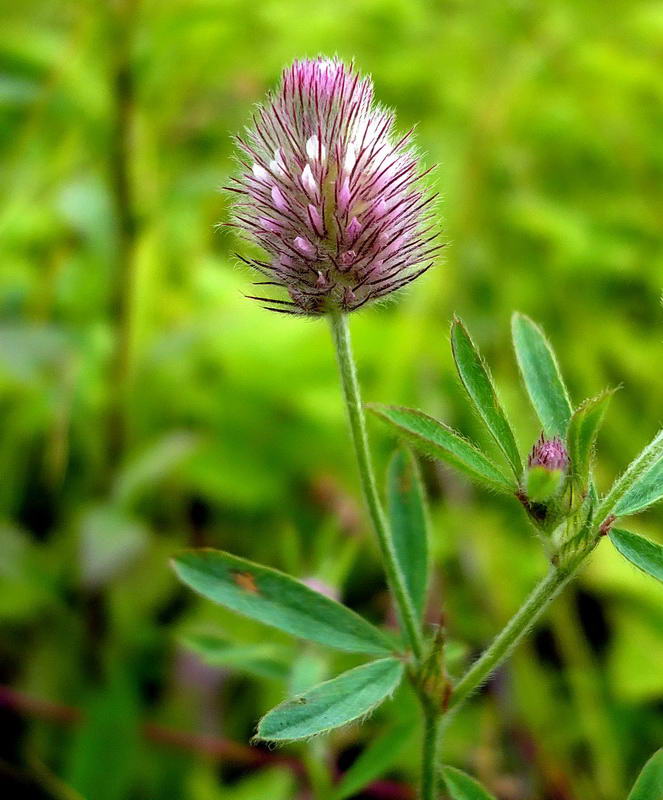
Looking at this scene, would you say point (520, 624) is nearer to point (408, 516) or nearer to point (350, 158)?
point (408, 516)

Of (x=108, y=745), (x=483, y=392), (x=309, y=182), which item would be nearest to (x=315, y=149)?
(x=309, y=182)

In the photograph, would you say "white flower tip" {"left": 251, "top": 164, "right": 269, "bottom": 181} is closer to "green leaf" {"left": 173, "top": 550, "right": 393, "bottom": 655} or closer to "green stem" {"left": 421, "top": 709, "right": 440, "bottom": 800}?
"green leaf" {"left": 173, "top": 550, "right": 393, "bottom": 655}

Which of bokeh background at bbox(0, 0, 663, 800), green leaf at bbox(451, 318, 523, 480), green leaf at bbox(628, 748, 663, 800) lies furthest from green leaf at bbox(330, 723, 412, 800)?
green leaf at bbox(451, 318, 523, 480)

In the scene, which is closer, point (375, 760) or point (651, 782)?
point (651, 782)

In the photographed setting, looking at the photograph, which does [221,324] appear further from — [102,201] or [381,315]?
[381,315]

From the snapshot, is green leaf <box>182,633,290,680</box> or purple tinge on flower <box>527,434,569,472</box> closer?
purple tinge on flower <box>527,434,569,472</box>

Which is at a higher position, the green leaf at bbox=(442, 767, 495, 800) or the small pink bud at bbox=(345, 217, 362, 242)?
the small pink bud at bbox=(345, 217, 362, 242)
